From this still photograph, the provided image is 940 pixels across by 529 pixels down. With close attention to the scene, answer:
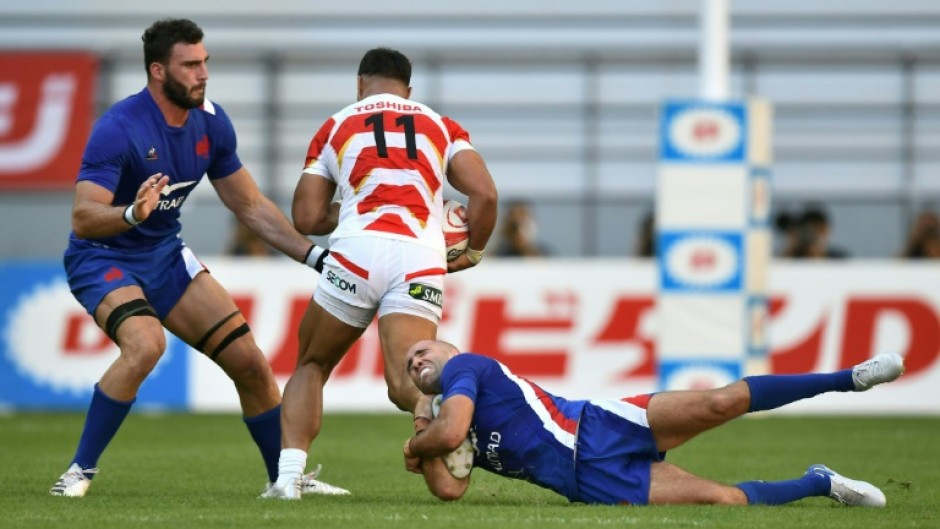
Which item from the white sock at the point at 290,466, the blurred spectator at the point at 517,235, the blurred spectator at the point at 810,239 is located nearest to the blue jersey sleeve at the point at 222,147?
the white sock at the point at 290,466

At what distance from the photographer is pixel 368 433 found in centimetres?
1411

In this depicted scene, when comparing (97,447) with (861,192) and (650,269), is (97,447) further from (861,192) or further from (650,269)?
(861,192)

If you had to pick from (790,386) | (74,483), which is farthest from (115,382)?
(790,386)

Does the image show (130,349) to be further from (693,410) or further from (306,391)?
(693,410)

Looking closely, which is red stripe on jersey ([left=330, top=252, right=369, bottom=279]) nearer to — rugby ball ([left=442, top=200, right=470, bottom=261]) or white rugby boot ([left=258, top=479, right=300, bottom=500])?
rugby ball ([left=442, top=200, right=470, bottom=261])

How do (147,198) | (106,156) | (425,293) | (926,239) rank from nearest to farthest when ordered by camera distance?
1. (147,198)
2. (425,293)
3. (106,156)
4. (926,239)

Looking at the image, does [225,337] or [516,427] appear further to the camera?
[225,337]

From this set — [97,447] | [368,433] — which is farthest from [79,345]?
[97,447]

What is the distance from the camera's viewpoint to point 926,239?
17062mm

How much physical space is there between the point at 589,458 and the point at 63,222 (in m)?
13.1

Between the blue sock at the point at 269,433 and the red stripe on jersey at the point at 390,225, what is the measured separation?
1276 mm

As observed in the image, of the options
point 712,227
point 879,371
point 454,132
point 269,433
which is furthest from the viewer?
point 712,227

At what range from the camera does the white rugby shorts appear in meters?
8.26

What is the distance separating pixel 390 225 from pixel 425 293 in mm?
367
